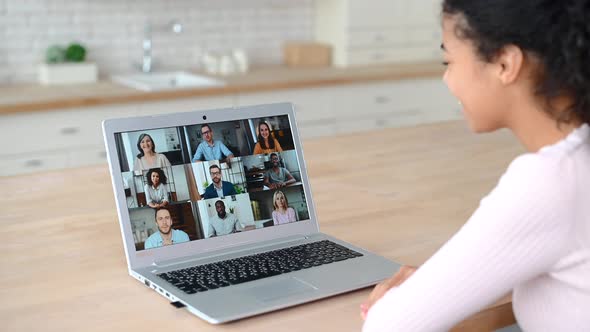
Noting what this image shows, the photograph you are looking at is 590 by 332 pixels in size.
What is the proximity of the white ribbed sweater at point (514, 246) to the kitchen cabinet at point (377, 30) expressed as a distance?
385 centimetres

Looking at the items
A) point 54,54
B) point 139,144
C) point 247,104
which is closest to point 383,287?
point 139,144

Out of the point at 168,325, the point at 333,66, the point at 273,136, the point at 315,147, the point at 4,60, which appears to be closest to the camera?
the point at 168,325

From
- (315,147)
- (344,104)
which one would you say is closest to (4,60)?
(344,104)

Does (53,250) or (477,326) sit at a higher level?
(53,250)

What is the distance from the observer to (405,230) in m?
1.67

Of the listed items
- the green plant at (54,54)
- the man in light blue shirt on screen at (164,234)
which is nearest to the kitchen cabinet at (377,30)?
the green plant at (54,54)

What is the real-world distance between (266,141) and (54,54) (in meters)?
2.86

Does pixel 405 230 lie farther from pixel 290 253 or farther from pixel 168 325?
pixel 168 325

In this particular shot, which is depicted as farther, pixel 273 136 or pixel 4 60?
pixel 4 60

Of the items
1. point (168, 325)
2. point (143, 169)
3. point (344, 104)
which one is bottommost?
point (168, 325)

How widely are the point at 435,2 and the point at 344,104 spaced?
3.62 ft

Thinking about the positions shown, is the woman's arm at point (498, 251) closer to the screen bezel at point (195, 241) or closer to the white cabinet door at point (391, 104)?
the screen bezel at point (195, 241)

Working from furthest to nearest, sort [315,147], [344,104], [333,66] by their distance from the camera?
[333,66] → [344,104] → [315,147]

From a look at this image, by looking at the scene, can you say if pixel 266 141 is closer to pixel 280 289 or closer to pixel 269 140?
pixel 269 140
